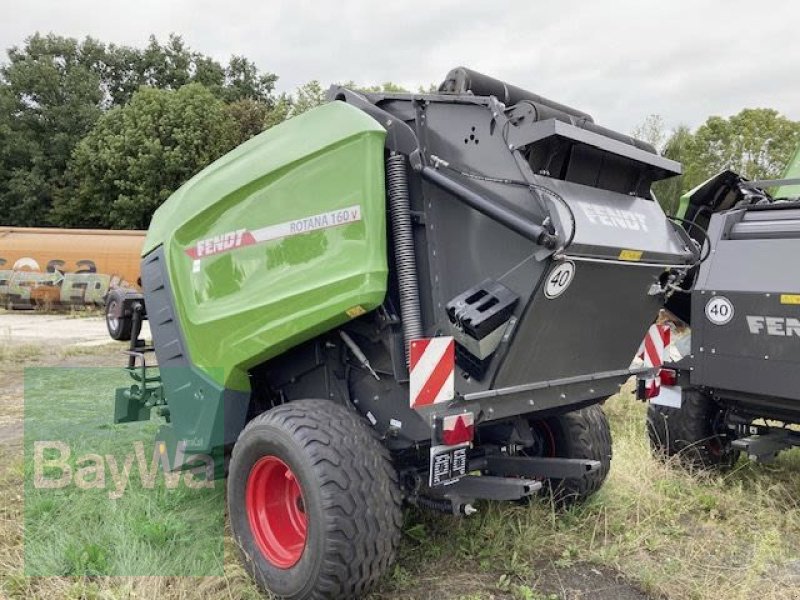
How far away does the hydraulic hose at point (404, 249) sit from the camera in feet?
9.66

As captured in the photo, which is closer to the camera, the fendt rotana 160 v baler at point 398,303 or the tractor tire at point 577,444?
the fendt rotana 160 v baler at point 398,303

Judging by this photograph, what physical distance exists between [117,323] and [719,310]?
3.74 m

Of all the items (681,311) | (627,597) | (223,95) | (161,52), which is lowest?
(627,597)

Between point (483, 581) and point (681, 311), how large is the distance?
8.75 feet

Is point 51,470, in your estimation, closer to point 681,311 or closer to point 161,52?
point 681,311

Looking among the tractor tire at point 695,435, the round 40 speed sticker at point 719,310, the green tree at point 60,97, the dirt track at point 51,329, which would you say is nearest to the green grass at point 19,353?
the dirt track at point 51,329

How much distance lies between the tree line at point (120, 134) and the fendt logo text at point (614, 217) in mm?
21530

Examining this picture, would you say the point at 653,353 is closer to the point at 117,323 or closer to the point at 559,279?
the point at 559,279

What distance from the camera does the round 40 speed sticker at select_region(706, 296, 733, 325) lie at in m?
4.39

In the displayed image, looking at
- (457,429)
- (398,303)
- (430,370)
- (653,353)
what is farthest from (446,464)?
(653,353)

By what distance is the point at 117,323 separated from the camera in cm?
458

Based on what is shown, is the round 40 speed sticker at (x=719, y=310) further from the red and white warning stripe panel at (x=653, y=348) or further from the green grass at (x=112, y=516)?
the green grass at (x=112, y=516)

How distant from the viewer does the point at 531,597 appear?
3.01 metres

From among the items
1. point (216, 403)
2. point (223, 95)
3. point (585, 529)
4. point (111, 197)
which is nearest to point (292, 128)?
point (216, 403)
